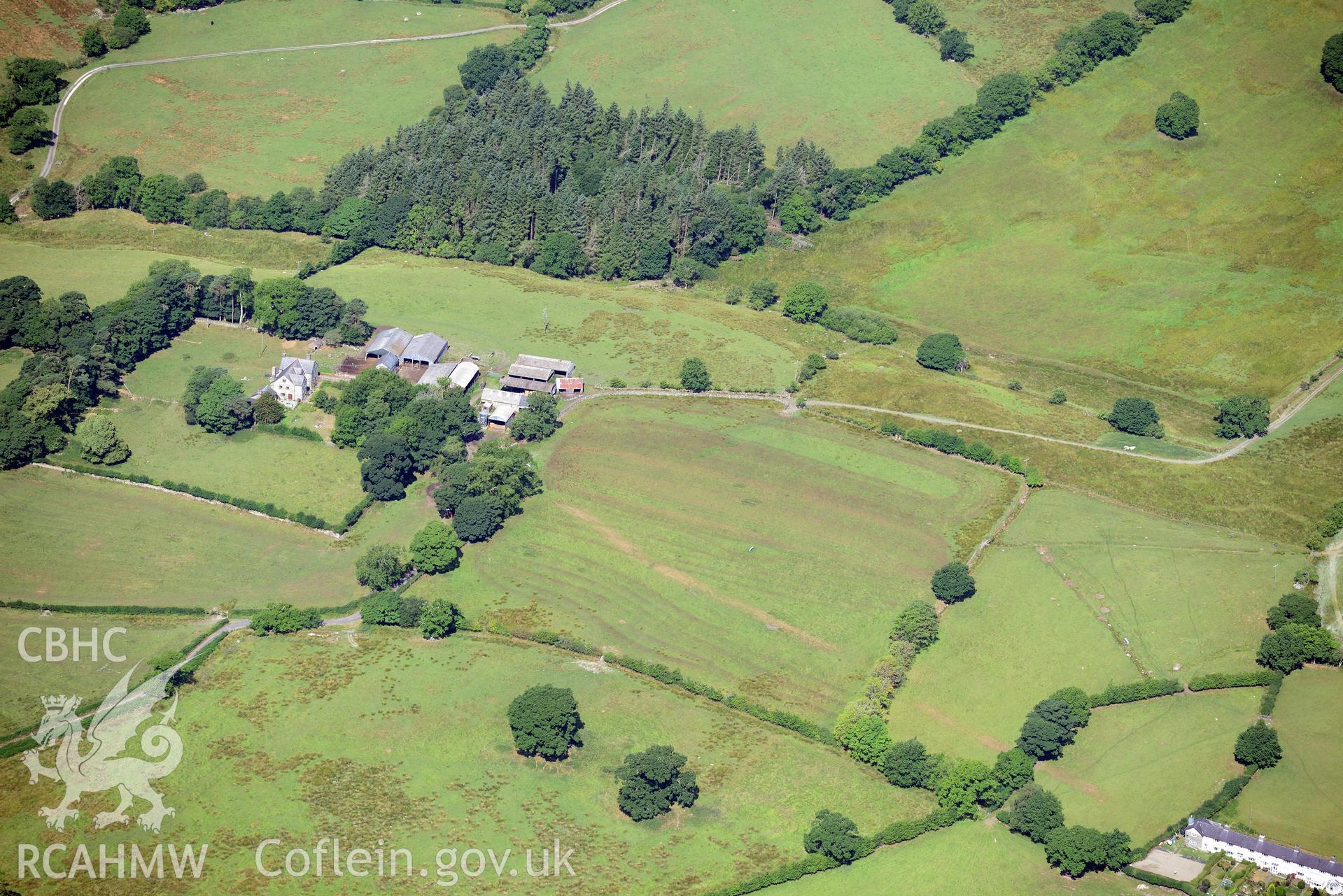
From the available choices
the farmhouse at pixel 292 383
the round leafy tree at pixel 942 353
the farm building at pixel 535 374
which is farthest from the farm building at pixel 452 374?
the round leafy tree at pixel 942 353

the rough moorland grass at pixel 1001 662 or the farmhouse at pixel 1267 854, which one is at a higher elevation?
the rough moorland grass at pixel 1001 662

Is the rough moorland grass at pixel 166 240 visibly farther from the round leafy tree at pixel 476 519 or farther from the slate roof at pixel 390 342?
the round leafy tree at pixel 476 519

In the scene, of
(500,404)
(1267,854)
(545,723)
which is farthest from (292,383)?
(1267,854)

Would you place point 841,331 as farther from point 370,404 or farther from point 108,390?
point 108,390

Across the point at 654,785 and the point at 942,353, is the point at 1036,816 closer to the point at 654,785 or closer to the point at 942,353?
the point at 654,785

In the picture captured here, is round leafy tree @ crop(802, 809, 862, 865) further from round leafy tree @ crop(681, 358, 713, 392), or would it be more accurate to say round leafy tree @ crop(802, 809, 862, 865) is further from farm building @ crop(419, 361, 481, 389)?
farm building @ crop(419, 361, 481, 389)

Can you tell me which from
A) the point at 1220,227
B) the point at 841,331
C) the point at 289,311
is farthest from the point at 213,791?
the point at 1220,227

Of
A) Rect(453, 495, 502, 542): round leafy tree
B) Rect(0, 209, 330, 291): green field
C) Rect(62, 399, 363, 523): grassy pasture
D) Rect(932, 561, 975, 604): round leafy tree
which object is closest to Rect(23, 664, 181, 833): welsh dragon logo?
Rect(62, 399, 363, 523): grassy pasture
